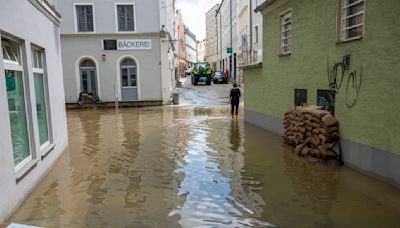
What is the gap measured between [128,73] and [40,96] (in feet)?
48.5

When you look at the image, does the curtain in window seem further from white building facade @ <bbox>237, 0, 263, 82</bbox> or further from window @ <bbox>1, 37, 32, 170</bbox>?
white building facade @ <bbox>237, 0, 263, 82</bbox>

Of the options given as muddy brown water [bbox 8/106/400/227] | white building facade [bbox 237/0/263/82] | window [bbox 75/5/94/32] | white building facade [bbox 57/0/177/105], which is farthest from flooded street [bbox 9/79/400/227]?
white building facade [bbox 237/0/263/82]

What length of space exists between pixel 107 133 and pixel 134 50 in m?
10.8

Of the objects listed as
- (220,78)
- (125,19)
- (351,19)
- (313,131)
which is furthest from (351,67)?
(220,78)

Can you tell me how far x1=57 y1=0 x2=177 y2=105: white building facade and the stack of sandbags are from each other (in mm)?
14154

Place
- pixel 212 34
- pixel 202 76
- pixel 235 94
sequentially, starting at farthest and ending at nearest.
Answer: pixel 212 34 < pixel 202 76 < pixel 235 94

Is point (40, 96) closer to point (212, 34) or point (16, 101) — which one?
point (16, 101)

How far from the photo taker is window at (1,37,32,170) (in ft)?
18.4

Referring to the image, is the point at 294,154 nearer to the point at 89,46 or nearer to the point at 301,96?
the point at 301,96

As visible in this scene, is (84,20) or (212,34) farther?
(212,34)

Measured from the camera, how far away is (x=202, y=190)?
5973 millimetres

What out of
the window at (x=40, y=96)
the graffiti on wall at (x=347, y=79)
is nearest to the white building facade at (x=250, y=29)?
the graffiti on wall at (x=347, y=79)

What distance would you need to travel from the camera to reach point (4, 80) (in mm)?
5117

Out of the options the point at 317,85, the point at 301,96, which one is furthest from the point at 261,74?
the point at 317,85
